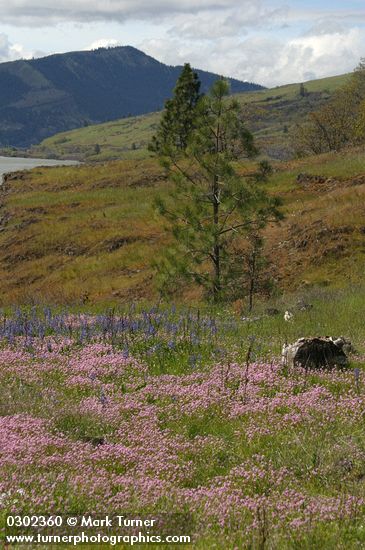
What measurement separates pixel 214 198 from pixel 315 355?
12.6m

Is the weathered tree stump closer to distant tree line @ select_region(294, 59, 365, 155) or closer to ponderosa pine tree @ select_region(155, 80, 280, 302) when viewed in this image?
ponderosa pine tree @ select_region(155, 80, 280, 302)

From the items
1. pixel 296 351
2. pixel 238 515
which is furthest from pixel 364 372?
pixel 238 515

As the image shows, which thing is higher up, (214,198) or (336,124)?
(336,124)

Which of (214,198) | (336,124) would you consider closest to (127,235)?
(214,198)

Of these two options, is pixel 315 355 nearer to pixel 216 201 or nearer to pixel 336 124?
pixel 216 201

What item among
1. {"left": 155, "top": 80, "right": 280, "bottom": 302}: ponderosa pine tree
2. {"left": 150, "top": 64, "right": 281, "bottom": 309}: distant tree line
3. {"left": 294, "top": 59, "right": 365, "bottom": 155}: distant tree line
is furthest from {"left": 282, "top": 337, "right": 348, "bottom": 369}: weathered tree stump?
{"left": 294, "top": 59, "right": 365, "bottom": 155}: distant tree line

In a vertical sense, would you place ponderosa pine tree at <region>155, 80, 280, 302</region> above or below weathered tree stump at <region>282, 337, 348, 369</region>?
above

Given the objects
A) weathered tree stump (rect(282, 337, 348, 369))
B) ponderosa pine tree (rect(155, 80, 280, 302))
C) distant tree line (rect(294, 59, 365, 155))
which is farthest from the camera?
distant tree line (rect(294, 59, 365, 155))

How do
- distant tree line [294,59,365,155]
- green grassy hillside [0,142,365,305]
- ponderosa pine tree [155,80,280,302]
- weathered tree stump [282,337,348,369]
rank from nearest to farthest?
weathered tree stump [282,337,348,369], ponderosa pine tree [155,80,280,302], green grassy hillside [0,142,365,305], distant tree line [294,59,365,155]

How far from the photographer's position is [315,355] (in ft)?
32.6

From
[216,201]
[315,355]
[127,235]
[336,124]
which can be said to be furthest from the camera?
[336,124]

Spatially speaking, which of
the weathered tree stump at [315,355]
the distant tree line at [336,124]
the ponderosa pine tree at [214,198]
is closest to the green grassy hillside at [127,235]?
the ponderosa pine tree at [214,198]

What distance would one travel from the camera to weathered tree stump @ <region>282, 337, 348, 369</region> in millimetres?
9805

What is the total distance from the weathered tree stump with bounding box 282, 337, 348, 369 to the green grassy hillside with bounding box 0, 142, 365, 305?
10898 millimetres
